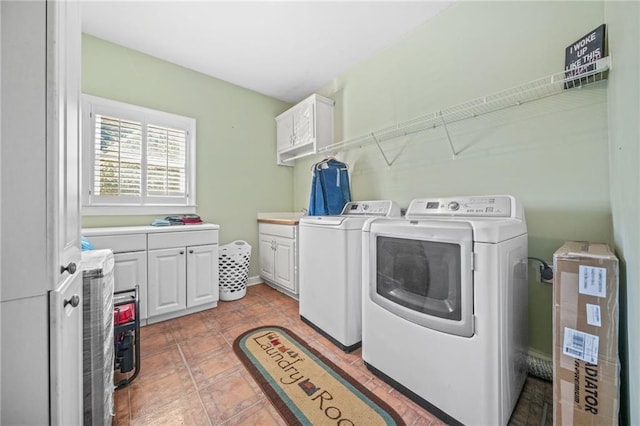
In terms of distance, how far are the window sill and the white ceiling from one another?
1.61 metres

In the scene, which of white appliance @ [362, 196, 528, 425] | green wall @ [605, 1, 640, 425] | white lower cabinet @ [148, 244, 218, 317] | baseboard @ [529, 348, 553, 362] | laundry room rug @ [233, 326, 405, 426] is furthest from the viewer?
white lower cabinet @ [148, 244, 218, 317]

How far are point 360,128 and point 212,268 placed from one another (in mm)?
2196

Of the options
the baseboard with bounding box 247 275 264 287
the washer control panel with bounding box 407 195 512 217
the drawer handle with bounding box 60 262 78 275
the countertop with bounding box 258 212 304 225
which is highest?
the washer control panel with bounding box 407 195 512 217

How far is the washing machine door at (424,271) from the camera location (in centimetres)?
110

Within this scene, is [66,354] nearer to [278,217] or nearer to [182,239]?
[182,239]

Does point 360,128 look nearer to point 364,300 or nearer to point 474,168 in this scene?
point 474,168

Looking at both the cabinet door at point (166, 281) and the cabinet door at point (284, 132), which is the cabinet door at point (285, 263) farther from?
the cabinet door at point (284, 132)

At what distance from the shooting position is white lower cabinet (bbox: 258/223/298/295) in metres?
2.71

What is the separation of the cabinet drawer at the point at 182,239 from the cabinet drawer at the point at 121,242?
66 millimetres

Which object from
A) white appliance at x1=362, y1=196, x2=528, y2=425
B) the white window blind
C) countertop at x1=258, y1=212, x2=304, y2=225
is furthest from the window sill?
white appliance at x1=362, y1=196, x2=528, y2=425

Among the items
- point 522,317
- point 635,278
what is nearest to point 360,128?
point 522,317

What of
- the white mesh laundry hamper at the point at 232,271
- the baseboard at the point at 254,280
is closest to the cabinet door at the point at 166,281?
the white mesh laundry hamper at the point at 232,271

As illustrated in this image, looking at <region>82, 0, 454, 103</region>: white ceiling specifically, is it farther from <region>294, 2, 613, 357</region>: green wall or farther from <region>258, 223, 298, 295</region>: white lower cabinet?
<region>258, 223, 298, 295</region>: white lower cabinet

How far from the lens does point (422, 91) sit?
2135 mm
